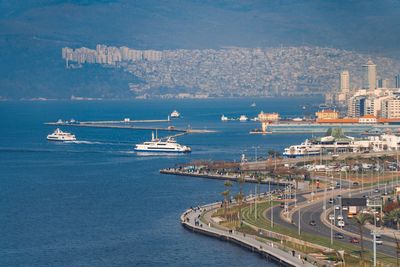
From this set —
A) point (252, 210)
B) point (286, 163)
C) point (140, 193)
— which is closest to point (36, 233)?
point (252, 210)

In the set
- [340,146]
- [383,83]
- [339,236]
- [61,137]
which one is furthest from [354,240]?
[383,83]

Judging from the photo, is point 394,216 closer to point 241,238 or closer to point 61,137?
point 241,238

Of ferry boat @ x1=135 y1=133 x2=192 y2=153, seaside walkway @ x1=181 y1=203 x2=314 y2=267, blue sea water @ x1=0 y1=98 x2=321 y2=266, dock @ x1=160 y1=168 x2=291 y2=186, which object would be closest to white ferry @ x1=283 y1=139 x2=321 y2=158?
blue sea water @ x1=0 y1=98 x2=321 y2=266

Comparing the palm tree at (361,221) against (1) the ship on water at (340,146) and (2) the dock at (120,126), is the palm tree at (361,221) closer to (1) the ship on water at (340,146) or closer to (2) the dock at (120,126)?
(1) the ship on water at (340,146)

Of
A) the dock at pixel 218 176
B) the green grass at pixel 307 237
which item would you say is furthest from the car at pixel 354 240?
the dock at pixel 218 176

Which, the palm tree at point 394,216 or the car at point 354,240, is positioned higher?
the palm tree at point 394,216

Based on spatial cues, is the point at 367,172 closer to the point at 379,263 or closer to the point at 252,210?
the point at 252,210
